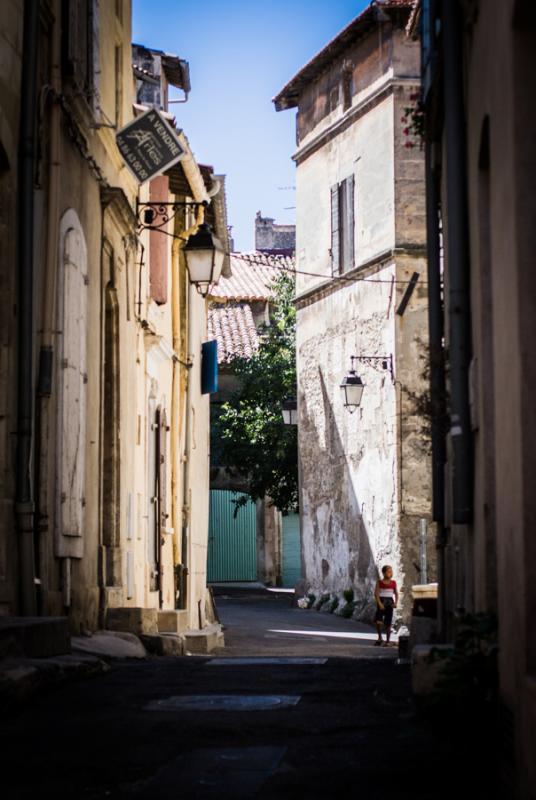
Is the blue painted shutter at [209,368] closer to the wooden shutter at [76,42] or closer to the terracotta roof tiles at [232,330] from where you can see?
the wooden shutter at [76,42]

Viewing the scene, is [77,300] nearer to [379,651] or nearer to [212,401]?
[379,651]

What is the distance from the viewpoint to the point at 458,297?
7.22m

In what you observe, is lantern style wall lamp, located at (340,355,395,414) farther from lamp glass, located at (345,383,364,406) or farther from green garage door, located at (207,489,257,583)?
green garage door, located at (207,489,257,583)

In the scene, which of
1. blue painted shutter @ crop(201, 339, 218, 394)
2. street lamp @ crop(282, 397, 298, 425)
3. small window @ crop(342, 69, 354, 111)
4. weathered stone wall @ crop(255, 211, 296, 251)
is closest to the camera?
blue painted shutter @ crop(201, 339, 218, 394)

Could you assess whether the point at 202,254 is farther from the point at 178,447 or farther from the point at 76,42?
the point at 178,447

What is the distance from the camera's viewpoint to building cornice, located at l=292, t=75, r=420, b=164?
22.7 metres

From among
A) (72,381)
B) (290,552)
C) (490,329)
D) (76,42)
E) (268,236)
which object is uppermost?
(268,236)

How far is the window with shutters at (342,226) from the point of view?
24375 millimetres

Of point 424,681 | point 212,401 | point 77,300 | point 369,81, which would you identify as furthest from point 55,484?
point 212,401

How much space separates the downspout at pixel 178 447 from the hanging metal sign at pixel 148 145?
4501 millimetres

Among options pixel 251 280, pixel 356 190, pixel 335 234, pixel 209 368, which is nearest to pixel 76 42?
pixel 209 368

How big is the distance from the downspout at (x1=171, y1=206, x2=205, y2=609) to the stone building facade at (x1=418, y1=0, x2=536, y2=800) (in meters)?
8.62

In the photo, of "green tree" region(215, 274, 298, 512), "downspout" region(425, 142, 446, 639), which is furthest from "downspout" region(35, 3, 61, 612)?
"green tree" region(215, 274, 298, 512)

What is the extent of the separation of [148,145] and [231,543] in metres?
23.7
